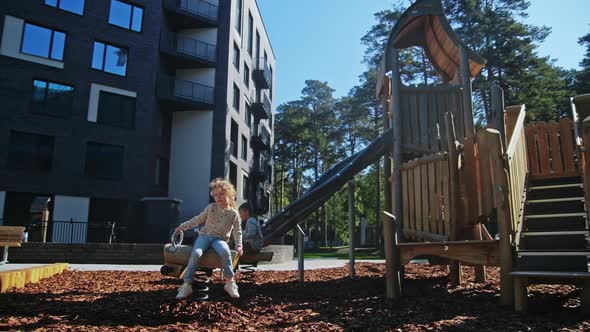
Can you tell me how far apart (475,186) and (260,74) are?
3215cm

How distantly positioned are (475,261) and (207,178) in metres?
22.5

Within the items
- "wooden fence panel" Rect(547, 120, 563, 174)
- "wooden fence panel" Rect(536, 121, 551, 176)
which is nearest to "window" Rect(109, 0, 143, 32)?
"wooden fence panel" Rect(536, 121, 551, 176)

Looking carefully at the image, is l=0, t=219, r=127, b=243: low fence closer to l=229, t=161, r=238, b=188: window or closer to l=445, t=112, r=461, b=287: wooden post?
l=229, t=161, r=238, b=188: window

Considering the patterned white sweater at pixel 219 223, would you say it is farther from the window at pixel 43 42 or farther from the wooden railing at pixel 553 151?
the window at pixel 43 42

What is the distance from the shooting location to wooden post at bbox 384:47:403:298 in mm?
6086

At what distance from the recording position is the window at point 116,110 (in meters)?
24.5

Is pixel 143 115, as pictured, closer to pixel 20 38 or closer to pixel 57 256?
pixel 20 38

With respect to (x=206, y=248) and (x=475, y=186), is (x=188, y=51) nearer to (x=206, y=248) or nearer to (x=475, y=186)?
(x=206, y=248)

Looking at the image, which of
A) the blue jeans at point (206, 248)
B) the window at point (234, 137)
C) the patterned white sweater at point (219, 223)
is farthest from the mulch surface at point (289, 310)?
the window at point (234, 137)

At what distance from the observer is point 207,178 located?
2662 cm

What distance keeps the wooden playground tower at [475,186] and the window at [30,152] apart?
20.1 meters

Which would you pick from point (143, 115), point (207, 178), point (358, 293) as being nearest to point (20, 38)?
point (143, 115)

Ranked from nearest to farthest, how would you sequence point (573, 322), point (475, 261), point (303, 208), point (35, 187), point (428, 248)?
1. point (573, 322)
2. point (475, 261)
3. point (428, 248)
4. point (303, 208)
5. point (35, 187)

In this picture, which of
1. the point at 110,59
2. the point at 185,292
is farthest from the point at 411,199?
the point at 110,59
